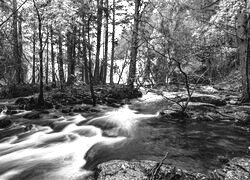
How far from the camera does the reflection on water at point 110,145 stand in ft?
16.5

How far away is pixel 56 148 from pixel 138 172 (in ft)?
11.8

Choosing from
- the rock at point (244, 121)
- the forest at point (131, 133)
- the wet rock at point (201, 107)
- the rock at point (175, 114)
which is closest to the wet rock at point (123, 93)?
the forest at point (131, 133)

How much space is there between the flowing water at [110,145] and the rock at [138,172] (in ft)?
2.35

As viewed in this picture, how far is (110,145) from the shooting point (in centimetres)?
635

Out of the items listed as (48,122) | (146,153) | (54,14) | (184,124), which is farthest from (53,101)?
(146,153)

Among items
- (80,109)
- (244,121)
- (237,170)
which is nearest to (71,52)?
(80,109)

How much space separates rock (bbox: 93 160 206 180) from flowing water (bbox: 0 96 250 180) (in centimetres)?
72

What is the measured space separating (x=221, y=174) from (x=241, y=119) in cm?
488

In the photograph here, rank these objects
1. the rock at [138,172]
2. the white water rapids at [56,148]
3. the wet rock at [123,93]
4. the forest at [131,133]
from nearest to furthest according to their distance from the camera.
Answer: the rock at [138,172] → the forest at [131,133] → the white water rapids at [56,148] → the wet rock at [123,93]

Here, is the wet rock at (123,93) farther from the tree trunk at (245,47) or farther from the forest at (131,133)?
the tree trunk at (245,47)

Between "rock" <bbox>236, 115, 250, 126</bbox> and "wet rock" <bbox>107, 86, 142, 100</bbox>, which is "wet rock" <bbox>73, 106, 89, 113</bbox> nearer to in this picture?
"wet rock" <bbox>107, 86, 142, 100</bbox>

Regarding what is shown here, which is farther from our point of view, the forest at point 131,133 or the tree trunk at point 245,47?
the tree trunk at point 245,47

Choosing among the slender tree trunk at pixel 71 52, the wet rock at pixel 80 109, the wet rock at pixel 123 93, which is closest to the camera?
the wet rock at pixel 80 109

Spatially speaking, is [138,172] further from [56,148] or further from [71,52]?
[71,52]
